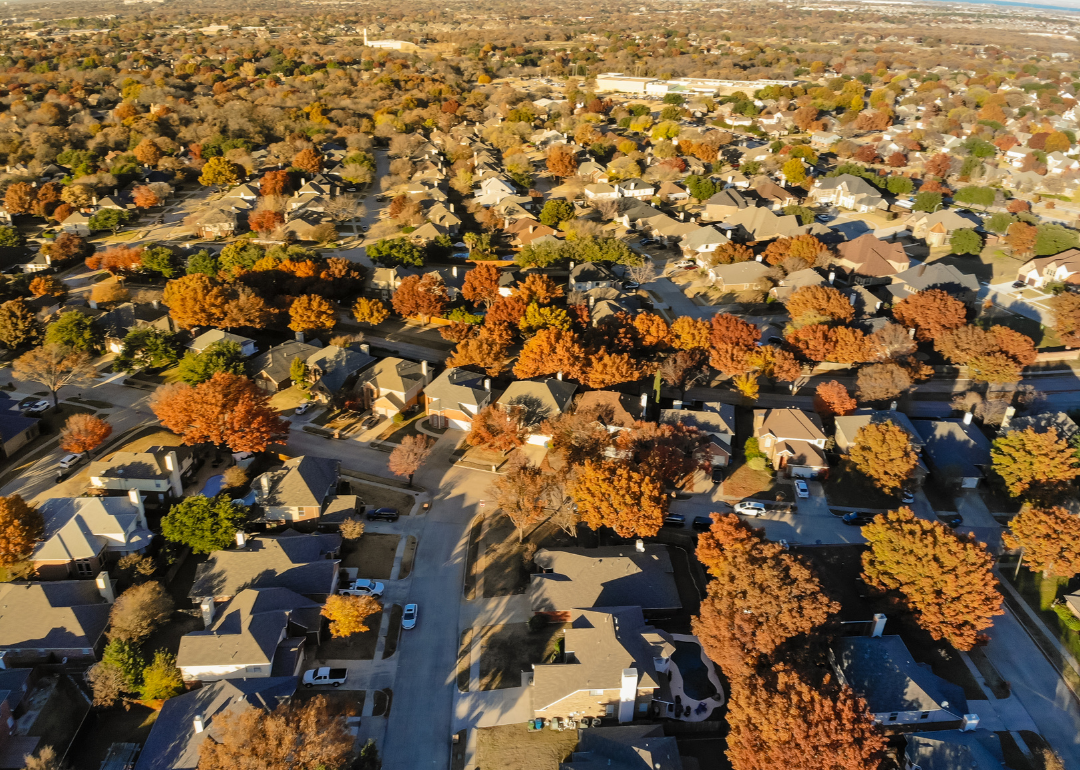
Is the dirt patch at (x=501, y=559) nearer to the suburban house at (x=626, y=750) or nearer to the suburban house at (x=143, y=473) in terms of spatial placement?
the suburban house at (x=626, y=750)

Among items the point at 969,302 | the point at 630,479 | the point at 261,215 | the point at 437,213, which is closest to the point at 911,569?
the point at 630,479

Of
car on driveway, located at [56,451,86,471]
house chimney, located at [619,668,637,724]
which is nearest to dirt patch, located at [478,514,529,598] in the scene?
house chimney, located at [619,668,637,724]

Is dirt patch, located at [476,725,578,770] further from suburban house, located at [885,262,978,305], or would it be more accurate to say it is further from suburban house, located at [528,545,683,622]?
suburban house, located at [885,262,978,305]

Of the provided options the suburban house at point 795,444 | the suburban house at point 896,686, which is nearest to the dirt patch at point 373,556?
the suburban house at point 896,686

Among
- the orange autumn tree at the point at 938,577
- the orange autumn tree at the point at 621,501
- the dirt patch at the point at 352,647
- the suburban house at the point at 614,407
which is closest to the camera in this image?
the orange autumn tree at the point at 938,577

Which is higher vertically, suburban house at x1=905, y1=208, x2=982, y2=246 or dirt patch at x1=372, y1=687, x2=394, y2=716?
suburban house at x1=905, y1=208, x2=982, y2=246

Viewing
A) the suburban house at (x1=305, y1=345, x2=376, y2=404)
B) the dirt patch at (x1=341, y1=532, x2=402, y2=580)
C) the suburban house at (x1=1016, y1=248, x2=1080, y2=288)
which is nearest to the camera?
the dirt patch at (x1=341, y1=532, x2=402, y2=580)
